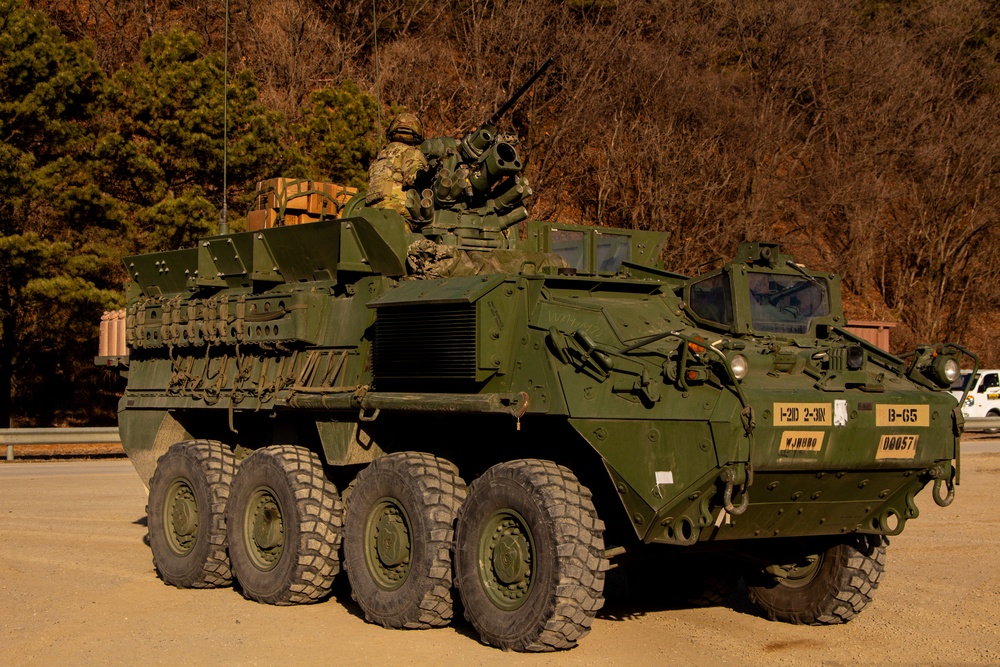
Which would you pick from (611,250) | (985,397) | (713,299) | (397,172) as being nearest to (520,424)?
(713,299)

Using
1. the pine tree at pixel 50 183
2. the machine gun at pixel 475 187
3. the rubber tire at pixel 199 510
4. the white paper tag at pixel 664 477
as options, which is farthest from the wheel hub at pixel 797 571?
the pine tree at pixel 50 183

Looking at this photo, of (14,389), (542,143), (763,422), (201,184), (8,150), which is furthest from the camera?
(542,143)

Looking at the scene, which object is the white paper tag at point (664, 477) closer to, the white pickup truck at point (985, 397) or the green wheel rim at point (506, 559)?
the green wheel rim at point (506, 559)

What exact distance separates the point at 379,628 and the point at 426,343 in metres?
1.95

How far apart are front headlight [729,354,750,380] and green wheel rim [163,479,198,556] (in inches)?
206

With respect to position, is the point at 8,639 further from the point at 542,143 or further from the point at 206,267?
the point at 542,143

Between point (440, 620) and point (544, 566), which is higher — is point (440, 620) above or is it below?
below

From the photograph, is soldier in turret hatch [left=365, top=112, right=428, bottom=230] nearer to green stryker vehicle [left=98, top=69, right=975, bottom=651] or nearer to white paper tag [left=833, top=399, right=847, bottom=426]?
green stryker vehicle [left=98, top=69, right=975, bottom=651]

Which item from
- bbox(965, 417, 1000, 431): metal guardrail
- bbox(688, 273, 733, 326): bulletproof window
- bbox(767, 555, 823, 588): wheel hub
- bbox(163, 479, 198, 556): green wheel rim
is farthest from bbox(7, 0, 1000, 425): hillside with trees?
bbox(767, 555, 823, 588): wheel hub

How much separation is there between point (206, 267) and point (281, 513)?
274 centimetres

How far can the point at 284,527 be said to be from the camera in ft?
31.9

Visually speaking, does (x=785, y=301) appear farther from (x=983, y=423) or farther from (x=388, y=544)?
(x=983, y=423)

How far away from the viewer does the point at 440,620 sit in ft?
27.8

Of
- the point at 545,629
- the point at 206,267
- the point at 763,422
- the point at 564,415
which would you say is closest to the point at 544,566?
the point at 545,629
